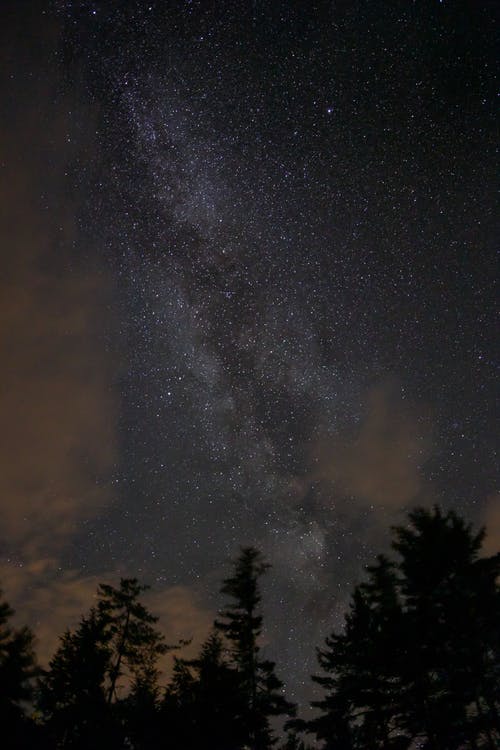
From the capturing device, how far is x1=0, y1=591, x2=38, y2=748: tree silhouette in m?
19.5

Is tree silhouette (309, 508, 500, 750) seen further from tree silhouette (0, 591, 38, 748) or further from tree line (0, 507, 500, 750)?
tree silhouette (0, 591, 38, 748)

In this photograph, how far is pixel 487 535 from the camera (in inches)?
693

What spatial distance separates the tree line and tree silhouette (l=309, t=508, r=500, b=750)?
4 centimetres

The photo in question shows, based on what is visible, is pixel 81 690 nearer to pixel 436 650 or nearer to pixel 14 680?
pixel 14 680

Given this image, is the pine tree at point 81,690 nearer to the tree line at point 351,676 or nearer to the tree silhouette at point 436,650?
the tree line at point 351,676

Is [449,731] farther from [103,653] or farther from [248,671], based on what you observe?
[103,653]

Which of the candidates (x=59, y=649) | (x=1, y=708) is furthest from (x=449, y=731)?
(x=59, y=649)

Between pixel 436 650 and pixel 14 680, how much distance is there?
63.2ft

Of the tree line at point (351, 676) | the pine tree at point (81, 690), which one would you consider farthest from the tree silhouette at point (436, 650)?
the pine tree at point (81, 690)

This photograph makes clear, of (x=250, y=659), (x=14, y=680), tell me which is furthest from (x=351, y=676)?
(x=14, y=680)

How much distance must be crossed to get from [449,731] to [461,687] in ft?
4.69

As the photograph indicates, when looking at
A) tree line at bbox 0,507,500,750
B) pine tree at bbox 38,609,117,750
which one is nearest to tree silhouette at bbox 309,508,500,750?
tree line at bbox 0,507,500,750

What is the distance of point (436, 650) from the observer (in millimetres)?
16609

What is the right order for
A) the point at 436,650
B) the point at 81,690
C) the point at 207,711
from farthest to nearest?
the point at 81,690 < the point at 207,711 < the point at 436,650
